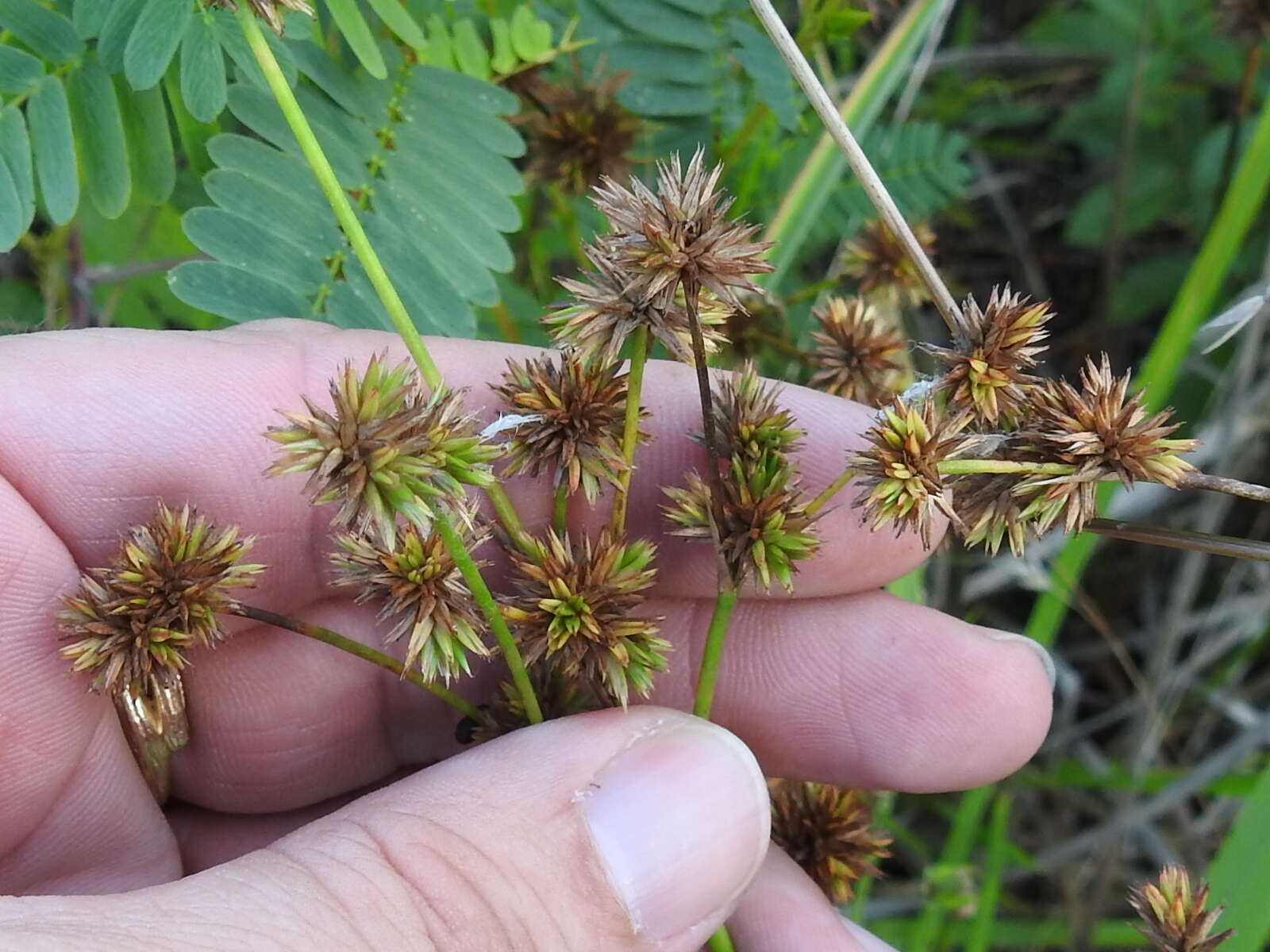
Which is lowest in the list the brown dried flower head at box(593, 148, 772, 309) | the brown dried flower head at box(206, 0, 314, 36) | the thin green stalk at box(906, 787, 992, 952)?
the thin green stalk at box(906, 787, 992, 952)

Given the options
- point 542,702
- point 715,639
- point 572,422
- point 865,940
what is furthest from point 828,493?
point 865,940

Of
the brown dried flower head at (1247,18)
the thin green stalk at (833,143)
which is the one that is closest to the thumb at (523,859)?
the thin green stalk at (833,143)

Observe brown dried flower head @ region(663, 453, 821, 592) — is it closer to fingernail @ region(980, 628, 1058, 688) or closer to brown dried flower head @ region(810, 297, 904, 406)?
brown dried flower head @ region(810, 297, 904, 406)

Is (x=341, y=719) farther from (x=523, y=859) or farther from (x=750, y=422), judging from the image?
(x=750, y=422)

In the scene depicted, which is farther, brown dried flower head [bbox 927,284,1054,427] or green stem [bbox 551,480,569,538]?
green stem [bbox 551,480,569,538]

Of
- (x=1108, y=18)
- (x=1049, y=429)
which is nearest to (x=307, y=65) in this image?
(x=1049, y=429)

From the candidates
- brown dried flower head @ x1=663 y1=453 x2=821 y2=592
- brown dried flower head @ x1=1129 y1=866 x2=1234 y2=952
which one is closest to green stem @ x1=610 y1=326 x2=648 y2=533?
brown dried flower head @ x1=663 y1=453 x2=821 y2=592
